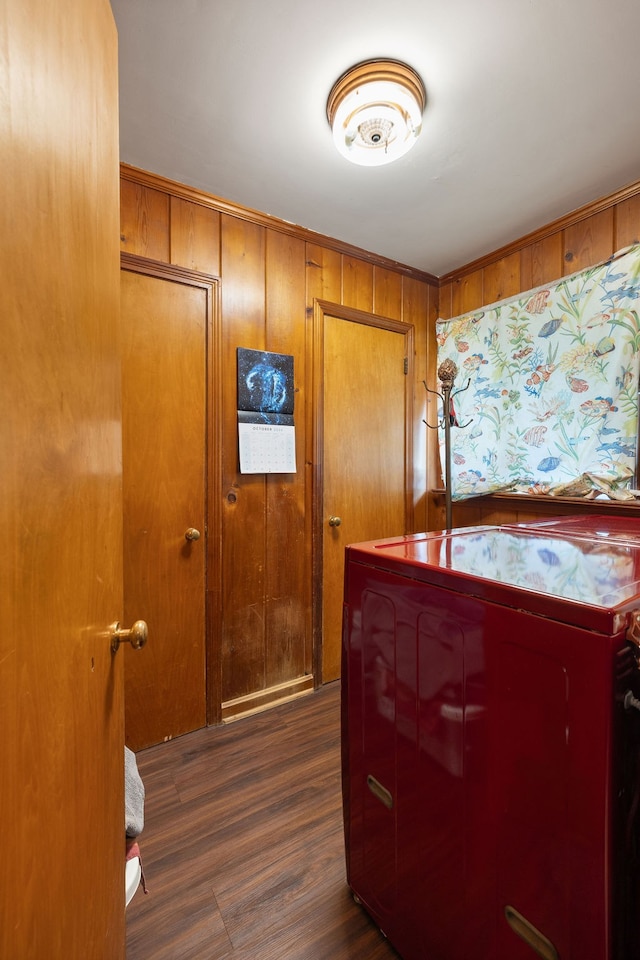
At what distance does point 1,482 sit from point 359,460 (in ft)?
7.21

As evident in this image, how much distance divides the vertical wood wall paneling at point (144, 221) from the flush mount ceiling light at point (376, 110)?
83 centimetres

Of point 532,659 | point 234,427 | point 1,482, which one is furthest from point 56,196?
point 234,427

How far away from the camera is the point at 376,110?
4.62 ft

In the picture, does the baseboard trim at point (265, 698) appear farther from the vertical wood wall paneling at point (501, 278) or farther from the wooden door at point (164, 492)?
the vertical wood wall paneling at point (501, 278)

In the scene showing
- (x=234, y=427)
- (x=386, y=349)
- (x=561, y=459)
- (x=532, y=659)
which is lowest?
(x=532, y=659)

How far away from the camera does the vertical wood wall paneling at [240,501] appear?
6.75 ft

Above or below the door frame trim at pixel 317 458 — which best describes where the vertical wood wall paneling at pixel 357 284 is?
above

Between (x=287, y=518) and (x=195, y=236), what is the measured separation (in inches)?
55.9

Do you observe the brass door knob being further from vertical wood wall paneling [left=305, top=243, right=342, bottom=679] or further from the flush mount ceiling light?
the flush mount ceiling light

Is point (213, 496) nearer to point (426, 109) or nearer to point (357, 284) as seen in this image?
point (357, 284)

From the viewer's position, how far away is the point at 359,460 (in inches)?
99.3

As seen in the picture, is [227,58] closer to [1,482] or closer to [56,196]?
[56,196]

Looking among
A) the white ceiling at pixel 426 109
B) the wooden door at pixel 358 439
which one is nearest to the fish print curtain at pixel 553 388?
the wooden door at pixel 358 439

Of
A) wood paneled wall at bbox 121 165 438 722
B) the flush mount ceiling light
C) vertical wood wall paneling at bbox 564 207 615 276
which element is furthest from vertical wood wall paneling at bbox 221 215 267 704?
vertical wood wall paneling at bbox 564 207 615 276
